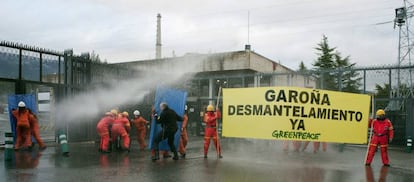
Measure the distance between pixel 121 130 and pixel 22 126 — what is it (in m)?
3.10

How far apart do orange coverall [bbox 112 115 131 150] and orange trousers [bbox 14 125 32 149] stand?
2.70 m

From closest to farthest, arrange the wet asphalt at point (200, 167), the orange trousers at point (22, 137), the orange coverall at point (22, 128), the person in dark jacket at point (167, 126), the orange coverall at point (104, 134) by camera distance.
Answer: the wet asphalt at point (200, 167), the person in dark jacket at point (167, 126), the orange coverall at point (22, 128), the orange trousers at point (22, 137), the orange coverall at point (104, 134)

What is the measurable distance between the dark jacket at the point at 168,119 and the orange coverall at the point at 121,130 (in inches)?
109

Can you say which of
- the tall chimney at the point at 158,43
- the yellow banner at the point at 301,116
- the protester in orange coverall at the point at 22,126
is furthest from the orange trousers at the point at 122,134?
the tall chimney at the point at 158,43

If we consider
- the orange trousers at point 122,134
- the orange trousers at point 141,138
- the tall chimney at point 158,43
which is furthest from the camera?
the tall chimney at point 158,43

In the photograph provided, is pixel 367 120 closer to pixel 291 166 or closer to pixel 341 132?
pixel 341 132

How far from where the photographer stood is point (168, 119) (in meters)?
11.7

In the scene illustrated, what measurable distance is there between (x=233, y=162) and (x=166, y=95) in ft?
9.35

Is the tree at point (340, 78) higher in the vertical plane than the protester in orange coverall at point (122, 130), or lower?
higher

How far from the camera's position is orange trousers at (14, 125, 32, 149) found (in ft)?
43.9

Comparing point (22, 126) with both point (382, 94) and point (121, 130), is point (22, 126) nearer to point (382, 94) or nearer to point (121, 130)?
point (121, 130)

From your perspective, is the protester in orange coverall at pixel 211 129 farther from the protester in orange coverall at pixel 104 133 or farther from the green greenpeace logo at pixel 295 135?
the protester in orange coverall at pixel 104 133

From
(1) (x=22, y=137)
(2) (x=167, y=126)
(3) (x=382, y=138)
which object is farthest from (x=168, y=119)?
A: (3) (x=382, y=138)

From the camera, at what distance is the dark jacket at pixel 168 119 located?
11672 mm
